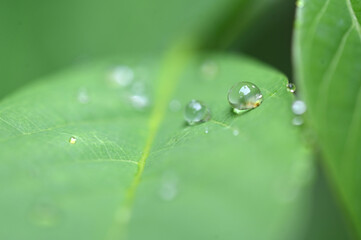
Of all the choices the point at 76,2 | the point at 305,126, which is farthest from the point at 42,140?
the point at 76,2

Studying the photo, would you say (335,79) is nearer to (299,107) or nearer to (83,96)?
(299,107)

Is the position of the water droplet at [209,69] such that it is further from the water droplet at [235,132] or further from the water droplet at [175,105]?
the water droplet at [235,132]

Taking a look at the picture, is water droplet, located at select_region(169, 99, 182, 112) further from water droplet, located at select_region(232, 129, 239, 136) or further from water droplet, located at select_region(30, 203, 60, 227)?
water droplet, located at select_region(30, 203, 60, 227)

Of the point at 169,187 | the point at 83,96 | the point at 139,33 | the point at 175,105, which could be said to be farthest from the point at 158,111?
the point at 139,33

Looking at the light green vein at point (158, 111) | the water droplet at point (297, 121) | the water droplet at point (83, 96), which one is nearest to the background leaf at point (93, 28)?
the light green vein at point (158, 111)

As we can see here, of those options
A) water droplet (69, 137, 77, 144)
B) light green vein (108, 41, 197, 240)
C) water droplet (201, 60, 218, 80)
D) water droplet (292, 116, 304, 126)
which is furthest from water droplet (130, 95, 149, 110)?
water droplet (292, 116, 304, 126)
